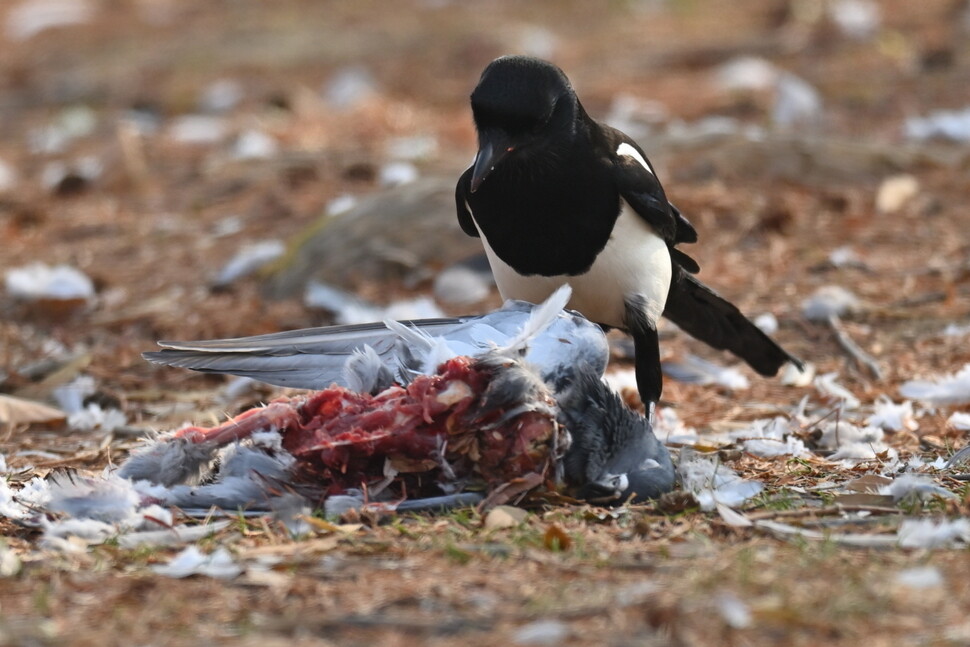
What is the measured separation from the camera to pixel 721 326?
504cm

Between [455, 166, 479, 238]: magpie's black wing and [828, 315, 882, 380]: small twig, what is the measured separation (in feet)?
5.21

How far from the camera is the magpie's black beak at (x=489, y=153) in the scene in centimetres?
385

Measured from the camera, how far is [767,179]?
7492 millimetres

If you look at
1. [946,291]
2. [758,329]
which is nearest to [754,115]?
[946,291]

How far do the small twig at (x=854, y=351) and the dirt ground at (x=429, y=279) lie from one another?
0.04 m

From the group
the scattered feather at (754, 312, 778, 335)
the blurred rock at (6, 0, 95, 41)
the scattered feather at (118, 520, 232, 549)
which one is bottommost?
the scattered feather at (754, 312, 778, 335)

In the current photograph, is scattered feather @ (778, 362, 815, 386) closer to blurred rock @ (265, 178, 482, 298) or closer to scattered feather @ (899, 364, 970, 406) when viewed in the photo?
scattered feather @ (899, 364, 970, 406)

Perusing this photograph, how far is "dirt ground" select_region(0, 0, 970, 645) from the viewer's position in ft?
7.93

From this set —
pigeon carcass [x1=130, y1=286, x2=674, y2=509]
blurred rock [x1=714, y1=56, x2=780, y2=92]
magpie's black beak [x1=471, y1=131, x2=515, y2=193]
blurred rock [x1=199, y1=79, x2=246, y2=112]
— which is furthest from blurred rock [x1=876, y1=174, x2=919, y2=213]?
blurred rock [x1=199, y1=79, x2=246, y2=112]

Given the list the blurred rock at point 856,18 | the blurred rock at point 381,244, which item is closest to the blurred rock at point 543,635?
the blurred rock at point 381,244

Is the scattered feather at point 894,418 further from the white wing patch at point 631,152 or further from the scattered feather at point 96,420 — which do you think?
the scattered feather at point 96,420

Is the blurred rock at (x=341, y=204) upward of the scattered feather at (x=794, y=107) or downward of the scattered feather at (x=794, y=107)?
downward

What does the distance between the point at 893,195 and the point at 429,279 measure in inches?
105

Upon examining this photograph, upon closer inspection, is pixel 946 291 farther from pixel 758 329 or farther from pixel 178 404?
pixel 178 404
